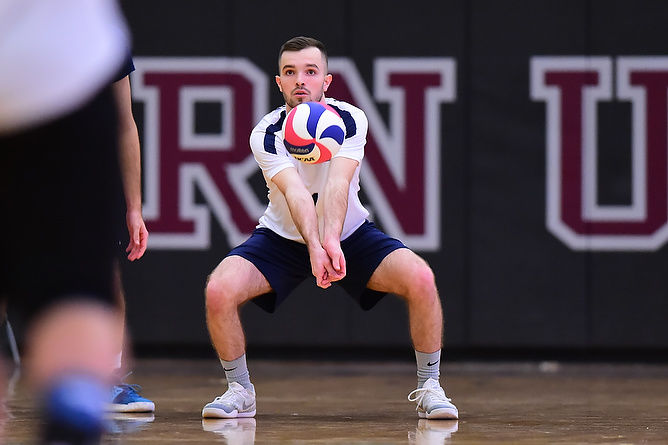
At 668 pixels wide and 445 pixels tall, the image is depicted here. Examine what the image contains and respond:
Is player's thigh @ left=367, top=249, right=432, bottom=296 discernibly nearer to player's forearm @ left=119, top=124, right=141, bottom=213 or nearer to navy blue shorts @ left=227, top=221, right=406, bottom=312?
navy blue shorts @ left=227, top=221, right=406, bottom=312

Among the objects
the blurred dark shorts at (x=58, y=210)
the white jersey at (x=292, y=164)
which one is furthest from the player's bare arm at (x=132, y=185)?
the blurred dark shorts at (x=58, y=210)

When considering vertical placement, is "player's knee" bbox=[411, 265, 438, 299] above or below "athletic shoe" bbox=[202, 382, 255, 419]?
above

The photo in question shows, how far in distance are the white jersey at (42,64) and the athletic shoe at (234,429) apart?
83.8 inches

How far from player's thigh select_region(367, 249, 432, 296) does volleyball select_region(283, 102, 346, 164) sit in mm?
456

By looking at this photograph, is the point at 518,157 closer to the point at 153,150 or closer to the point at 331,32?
the point at 331,32

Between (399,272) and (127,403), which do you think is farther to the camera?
(127,403)

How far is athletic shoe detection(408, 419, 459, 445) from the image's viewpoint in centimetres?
371

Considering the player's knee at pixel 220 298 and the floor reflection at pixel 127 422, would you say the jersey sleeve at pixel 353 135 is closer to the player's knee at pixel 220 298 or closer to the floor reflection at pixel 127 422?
the player's knee at pixel 220 298

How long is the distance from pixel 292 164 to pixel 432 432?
114 centimetres

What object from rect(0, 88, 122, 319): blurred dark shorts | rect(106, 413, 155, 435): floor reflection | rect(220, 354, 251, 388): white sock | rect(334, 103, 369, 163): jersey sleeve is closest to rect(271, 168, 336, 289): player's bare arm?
rect(334, 103, 369, 163): jersey sleeve

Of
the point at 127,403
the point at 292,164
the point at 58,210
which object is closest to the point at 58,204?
the point at 58,210

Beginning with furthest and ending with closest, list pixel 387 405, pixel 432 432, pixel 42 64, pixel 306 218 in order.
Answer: pixel 387 405 → pixel 306 218 → pixel 432 432 → pixel 42 64

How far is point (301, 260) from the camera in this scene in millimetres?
4418

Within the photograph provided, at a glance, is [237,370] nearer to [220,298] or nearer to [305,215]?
[220,298]
